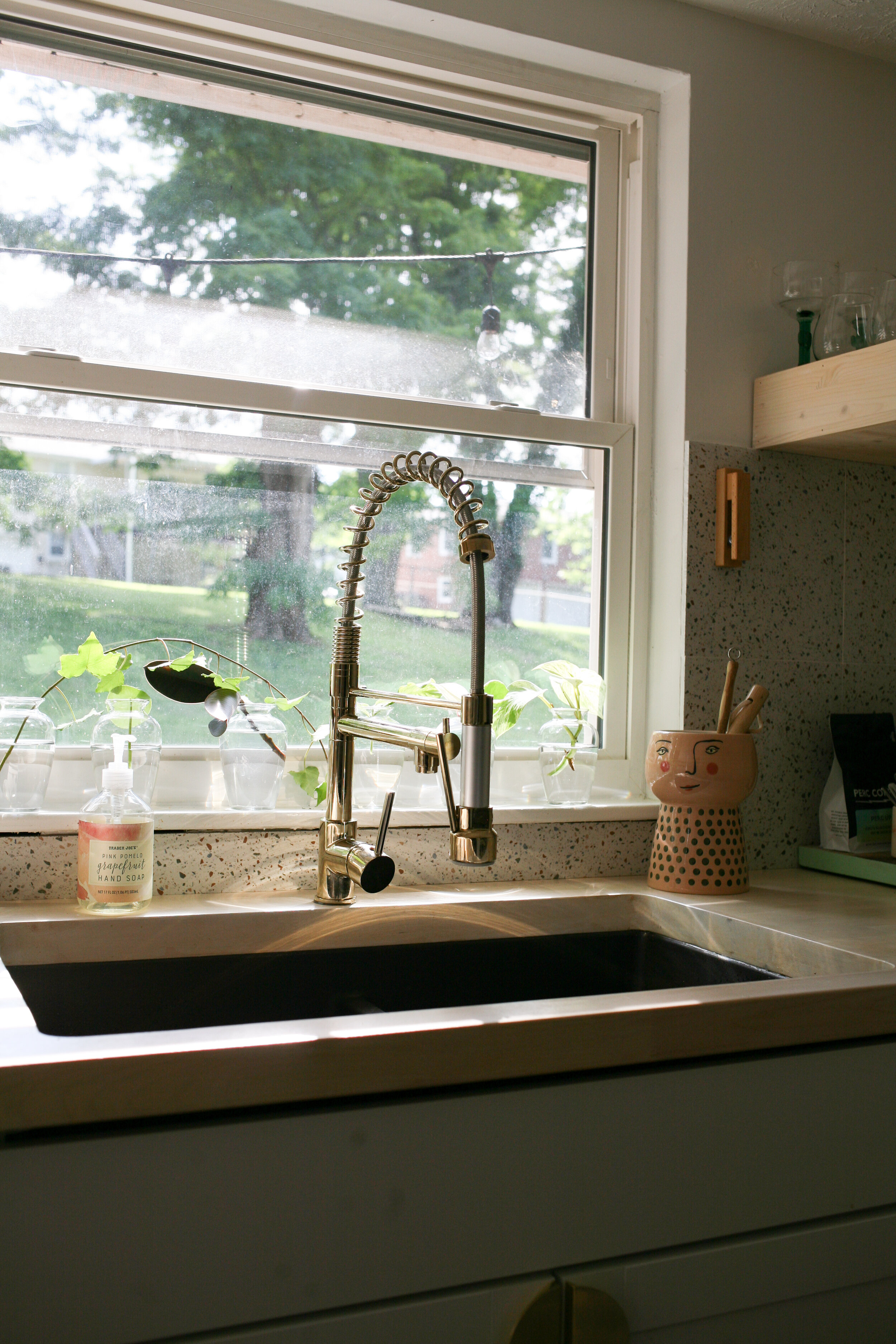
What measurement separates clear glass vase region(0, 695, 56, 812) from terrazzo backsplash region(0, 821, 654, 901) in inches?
2.1

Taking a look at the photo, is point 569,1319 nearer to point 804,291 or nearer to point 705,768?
point 705,768

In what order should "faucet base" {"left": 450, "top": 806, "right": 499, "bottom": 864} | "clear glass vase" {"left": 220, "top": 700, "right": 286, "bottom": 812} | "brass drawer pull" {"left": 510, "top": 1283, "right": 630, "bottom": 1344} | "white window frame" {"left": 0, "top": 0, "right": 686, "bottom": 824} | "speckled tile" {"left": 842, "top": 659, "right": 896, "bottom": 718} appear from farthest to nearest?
"speckled tile" {"left": 842, "top": 659, "right": 896, "bottom": 718}
"white window frame" {"left": 0, "top": 0, "right": 686, "bottom": 824}
"clear glass vase" {"left": 220, "top": 700, "right": 286, "bottom": 812}
"faucet base" {"left": 450, "top": 806, "right": 499, "bottom": 864}
"brass drawer pull" {"left": 510, "top": 1283, "right": 630, "bottom": 1344}

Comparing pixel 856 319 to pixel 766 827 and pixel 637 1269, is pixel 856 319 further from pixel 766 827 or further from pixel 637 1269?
pixel 637 1269

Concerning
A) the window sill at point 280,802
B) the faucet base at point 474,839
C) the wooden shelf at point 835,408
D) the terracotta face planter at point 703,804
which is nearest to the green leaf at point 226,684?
the window sill at point 280,802

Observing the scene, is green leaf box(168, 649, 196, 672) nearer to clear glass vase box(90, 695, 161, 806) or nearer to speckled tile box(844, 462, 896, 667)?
clear glass vase box(90, 695, 161, 806)

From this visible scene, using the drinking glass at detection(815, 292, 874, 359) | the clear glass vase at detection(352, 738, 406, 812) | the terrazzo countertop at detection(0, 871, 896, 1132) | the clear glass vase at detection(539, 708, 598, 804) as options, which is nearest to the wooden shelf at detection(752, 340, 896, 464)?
the drinking glass at detection(815, 292, 874, 359)

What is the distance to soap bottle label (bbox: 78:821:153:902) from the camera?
3.94 ft

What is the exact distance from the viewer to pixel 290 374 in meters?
1.55

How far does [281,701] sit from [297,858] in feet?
0.68

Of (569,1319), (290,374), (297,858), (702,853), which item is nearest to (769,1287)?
(569,1319)

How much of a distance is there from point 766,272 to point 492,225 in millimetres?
440

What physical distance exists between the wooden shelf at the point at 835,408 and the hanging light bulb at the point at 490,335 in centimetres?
41

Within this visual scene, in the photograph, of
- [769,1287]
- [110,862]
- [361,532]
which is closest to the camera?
[769,1287]

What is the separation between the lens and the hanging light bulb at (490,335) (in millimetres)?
1664
